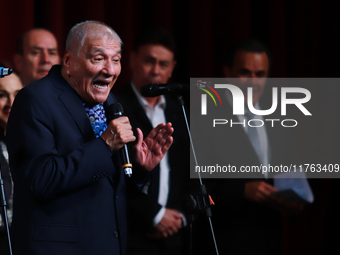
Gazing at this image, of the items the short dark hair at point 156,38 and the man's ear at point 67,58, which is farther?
the short dark hair at point 156,38

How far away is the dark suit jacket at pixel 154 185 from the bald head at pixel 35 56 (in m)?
0.40

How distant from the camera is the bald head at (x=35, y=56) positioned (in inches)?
92.7

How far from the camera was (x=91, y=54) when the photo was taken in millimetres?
1516

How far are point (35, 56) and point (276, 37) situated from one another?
1.81 meters

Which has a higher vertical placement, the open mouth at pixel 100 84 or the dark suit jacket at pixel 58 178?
the open mouth at pixel 100 84

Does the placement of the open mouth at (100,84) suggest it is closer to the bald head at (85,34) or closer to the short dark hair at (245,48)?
the bald head at (85,34)

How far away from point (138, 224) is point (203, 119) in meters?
0.58

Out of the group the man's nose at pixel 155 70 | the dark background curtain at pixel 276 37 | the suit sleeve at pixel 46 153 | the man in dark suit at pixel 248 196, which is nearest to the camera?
the suit sleeve at pixel 46 153

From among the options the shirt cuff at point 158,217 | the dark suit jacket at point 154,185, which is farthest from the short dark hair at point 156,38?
the shirt cuff at point 158,217

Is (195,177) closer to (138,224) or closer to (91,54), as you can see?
(138,224)

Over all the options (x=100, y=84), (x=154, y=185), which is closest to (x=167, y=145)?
(x=100, y=84)


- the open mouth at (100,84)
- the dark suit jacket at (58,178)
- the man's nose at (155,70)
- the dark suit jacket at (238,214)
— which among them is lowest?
the dark suit jacket at (238,214)

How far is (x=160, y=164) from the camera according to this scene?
7.66 feet

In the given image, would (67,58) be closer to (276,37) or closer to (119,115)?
(119,115)
